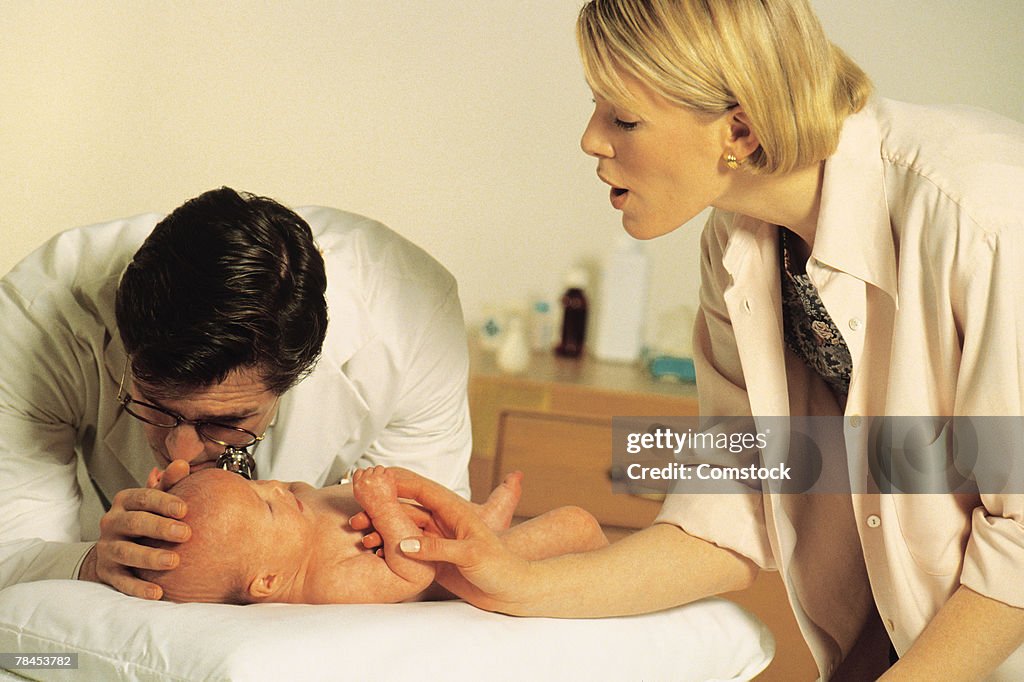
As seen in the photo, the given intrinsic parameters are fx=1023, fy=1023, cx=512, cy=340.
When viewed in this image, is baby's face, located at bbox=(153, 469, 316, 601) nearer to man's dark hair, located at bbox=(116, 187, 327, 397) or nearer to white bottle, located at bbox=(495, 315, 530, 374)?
man's dark hair, located at bbox=(116, 187, 327, 397)

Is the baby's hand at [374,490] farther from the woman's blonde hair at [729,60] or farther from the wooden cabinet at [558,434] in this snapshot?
the wooden cabinet at [558,434]

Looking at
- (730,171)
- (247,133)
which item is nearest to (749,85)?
(730,171)

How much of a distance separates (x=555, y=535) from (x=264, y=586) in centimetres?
40

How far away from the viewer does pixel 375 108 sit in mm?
3037

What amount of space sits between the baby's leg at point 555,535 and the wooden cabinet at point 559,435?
1322mm

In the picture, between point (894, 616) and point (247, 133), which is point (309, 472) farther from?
point (247, 133)

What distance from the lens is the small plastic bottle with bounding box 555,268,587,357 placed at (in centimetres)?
313

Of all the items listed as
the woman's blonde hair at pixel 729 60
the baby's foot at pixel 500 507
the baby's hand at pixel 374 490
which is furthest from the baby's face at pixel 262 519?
the woman's blonde hair at pixel 729 60

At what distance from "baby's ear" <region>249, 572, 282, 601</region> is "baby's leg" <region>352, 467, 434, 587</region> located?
0.46ft

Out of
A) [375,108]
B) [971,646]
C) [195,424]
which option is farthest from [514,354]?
[971,646]

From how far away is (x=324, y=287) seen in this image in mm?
1455

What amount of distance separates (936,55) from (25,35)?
2579 millimetres

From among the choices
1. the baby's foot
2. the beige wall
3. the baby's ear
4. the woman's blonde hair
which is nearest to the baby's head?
the baby's ear

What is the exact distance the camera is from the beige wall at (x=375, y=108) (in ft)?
9.31
